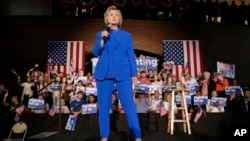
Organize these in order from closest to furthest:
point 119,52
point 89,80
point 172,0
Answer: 1. point 119,52
2. point 89,80
3. point 172,0

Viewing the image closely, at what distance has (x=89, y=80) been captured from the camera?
35.3ft

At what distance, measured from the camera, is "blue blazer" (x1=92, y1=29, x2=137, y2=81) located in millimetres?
4367

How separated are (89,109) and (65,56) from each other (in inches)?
169

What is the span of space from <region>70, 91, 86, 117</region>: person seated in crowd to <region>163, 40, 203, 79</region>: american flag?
4419 millimetres

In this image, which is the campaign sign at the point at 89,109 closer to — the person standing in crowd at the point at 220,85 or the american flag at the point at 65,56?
the person standing in crowd at the point at 220,85

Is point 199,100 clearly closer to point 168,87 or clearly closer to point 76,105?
point 168,87

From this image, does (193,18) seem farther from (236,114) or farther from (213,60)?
(236,114)

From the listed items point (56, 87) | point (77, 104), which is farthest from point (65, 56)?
point (77, 104)

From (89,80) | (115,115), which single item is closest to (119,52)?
(115,115)

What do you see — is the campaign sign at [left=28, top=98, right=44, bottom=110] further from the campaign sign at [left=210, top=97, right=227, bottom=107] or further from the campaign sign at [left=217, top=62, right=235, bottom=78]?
the campaign sign at [left=217, top=62, right=235, bottom=78]

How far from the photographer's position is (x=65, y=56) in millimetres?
12734

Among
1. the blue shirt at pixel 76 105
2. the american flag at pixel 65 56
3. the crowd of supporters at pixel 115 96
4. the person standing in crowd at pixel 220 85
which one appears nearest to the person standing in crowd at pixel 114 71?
the crowd of supporters at pixel 115 96

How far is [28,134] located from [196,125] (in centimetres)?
378

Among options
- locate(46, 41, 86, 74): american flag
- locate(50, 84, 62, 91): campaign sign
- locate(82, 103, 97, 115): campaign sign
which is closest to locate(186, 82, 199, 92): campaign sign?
locate(82, 103, 97, 115): campaign sign
